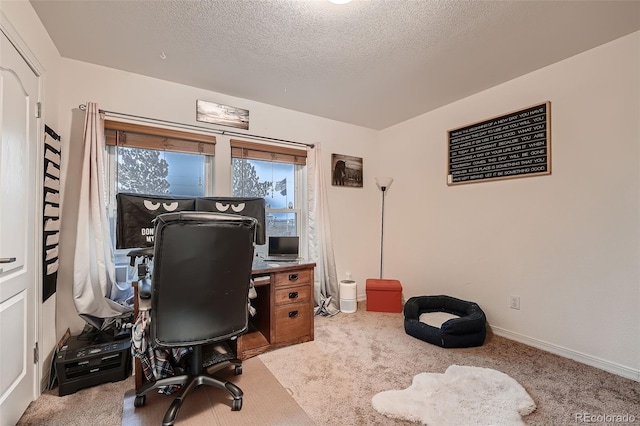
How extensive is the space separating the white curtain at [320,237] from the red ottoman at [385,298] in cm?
43

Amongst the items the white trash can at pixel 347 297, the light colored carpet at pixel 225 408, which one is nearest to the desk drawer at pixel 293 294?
the light colored carpet at pixel 225 408

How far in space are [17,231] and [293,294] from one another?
181 cm

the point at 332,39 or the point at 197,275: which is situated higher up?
the point at 332,39

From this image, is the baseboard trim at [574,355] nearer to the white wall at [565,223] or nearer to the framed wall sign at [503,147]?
the white wall at [565,223]

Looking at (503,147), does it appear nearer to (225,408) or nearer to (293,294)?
(293,294)

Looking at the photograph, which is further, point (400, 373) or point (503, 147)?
point (503, 147)

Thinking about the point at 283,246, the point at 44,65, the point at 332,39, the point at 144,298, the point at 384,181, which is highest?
the point at 332,39

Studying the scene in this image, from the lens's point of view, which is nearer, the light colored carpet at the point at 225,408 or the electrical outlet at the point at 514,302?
the light colored carpet at the point at 225,408

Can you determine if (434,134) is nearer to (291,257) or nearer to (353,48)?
(353,48)

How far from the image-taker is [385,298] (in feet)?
11.1

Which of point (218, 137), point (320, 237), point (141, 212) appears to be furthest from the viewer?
point (320, 237)

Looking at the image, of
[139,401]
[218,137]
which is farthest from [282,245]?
[139,401]

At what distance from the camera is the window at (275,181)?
3.08 m

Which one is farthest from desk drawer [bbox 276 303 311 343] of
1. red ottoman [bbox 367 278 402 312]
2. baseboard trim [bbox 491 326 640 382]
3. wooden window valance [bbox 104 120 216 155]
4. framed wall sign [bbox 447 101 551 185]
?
framed wall sign [bbox 447 101 551 185]
